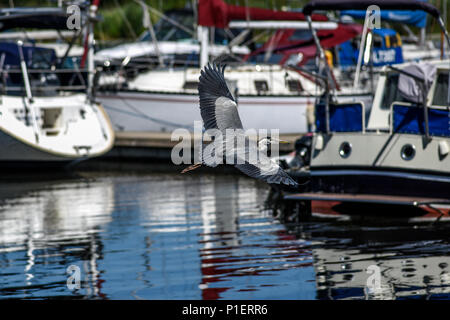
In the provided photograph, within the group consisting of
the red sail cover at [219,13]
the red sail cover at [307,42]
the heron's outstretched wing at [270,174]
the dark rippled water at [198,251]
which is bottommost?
the dark rippled water at [198,251]

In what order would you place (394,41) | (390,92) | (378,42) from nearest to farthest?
1. (390,92)
2. (378,42)
3. (394,41)

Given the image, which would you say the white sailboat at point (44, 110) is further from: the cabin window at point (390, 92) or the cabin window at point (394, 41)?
the cabin window at point (394, 41)

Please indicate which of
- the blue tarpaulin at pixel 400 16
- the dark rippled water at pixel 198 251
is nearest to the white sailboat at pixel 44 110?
the dark rippled water at pixel 198 251

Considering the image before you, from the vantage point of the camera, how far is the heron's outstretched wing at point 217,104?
Answer: 36.5ft

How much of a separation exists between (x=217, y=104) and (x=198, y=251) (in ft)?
13.9

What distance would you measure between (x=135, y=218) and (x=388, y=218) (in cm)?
451

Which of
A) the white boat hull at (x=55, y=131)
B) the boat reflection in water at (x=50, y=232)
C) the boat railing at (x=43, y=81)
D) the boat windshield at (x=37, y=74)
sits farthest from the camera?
the boat windshield at (x=37, y=74)

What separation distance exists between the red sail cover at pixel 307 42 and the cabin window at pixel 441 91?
403 inches

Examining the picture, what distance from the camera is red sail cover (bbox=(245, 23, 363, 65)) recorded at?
2802 centimetres

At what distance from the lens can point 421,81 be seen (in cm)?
1688

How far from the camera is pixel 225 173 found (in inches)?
950

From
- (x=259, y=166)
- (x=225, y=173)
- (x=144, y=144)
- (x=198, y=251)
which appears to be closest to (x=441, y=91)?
(x=198, y=251)

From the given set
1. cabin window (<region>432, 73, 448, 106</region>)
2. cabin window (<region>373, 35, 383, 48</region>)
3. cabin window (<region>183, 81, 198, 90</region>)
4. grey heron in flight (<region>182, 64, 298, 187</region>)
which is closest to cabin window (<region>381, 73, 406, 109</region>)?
cabin window (<region>432, 73, 448, 106</region>)

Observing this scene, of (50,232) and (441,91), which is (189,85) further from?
(50,232)
